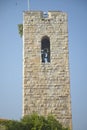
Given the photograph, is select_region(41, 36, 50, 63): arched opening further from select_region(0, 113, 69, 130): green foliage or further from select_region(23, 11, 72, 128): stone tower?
select_region(0, 113, 69, 130): green foliage

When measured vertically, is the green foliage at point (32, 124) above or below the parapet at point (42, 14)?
below

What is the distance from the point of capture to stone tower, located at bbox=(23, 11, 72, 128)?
17.8 meters

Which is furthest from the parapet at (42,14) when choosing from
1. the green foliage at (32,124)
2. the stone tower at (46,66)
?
the green foliage at (32,124)

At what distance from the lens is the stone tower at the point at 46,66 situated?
58.4 ft

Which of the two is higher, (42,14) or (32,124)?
(42,14)

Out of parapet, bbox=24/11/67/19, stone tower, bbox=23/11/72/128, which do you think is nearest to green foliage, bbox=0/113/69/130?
stone tower, bbox=23/11/72/128

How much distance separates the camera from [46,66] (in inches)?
727

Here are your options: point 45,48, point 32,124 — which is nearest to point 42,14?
point 45,48

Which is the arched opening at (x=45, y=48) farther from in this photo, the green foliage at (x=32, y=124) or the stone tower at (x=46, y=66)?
the green foliage at (x=32, y=124)

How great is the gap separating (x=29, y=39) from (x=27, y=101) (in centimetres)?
339

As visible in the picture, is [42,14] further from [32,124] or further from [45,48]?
[32,124]

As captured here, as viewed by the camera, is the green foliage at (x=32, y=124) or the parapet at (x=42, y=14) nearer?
the green foliage at (x=32, y=124)

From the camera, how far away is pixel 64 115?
17703 mm

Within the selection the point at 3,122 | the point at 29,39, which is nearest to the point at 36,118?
the point at 3,122
